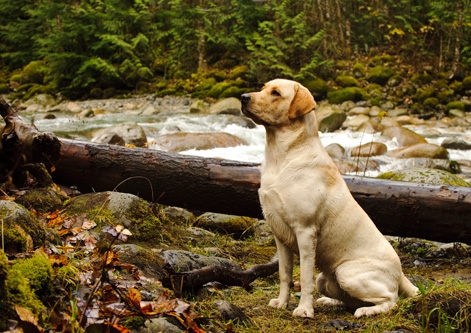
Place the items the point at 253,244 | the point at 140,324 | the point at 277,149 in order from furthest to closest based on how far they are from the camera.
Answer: the point at 253,244
the point at 277,149
the point at 140,324

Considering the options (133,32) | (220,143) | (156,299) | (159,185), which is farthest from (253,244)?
(133,32)

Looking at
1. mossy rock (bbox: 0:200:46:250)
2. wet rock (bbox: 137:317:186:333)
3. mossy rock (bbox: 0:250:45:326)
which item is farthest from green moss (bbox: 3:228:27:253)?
wet rock (bbox: 137:317:186:333)

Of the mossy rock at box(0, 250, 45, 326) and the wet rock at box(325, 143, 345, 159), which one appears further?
the wet rock at box(325, 143, 345, 159)

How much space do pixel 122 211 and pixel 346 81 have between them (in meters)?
21.6

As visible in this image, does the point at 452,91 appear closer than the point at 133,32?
Yes

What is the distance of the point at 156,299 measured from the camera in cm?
369

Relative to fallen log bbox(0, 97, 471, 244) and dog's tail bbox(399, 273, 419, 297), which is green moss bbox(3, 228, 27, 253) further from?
dog's tail bbox(399, 273, 419, 297)

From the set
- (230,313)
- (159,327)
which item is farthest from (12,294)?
(230,313)

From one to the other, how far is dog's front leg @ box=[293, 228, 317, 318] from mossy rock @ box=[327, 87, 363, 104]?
20.8 m

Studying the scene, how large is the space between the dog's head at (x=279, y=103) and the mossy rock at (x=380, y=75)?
75.6ft

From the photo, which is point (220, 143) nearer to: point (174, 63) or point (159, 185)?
point (159, 185)

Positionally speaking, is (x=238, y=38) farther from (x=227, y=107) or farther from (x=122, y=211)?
(x=122, y=211)

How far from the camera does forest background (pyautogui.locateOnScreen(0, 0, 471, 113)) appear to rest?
26734 mm

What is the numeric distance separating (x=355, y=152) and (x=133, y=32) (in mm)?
19846
